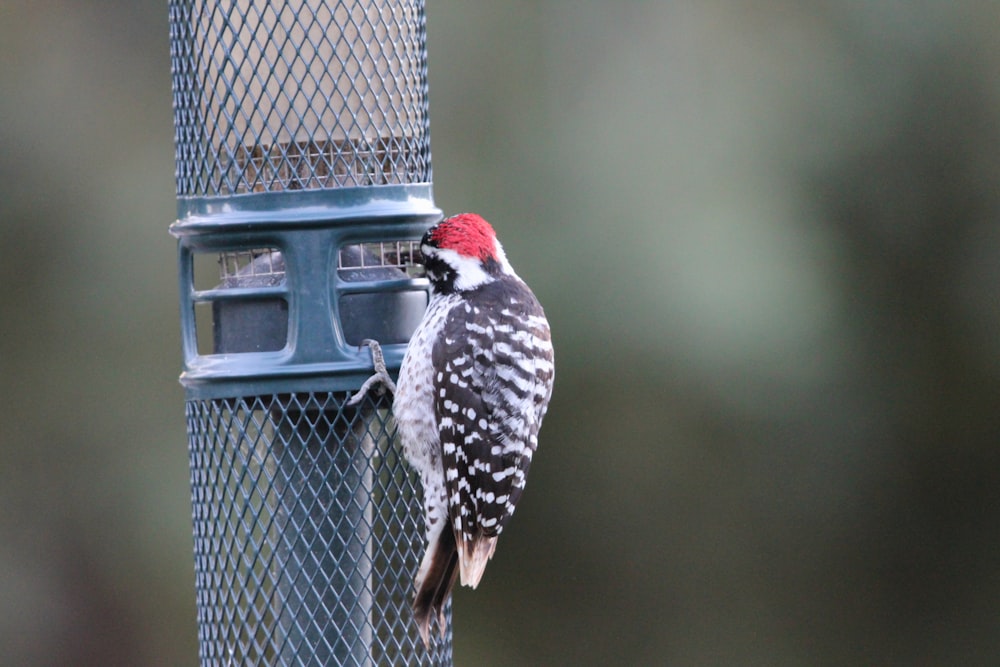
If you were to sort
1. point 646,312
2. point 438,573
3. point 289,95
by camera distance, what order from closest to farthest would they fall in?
point 289,95 < point 438,573 < point 646,312

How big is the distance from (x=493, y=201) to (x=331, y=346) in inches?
102

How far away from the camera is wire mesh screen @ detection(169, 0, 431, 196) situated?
3361 mm

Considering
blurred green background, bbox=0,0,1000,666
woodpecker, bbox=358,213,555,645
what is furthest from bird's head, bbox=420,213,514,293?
blurred green background, bbox=0,0,1000,666

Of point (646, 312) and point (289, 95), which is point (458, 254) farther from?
point (646, 312)

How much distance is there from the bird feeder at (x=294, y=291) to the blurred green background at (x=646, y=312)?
2.31 m

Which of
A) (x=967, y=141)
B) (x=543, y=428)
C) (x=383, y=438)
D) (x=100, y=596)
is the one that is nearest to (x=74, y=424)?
(x=100, y=596)

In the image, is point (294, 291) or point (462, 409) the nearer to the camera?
point (294, 291)

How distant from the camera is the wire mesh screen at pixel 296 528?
341 cm

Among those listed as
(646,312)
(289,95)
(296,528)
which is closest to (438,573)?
(296,528)

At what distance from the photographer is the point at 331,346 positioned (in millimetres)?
3379

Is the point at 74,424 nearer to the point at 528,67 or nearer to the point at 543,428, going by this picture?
the point at 543,428

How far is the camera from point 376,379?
3420mm

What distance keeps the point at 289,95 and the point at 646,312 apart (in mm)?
2749

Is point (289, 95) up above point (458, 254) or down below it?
above
